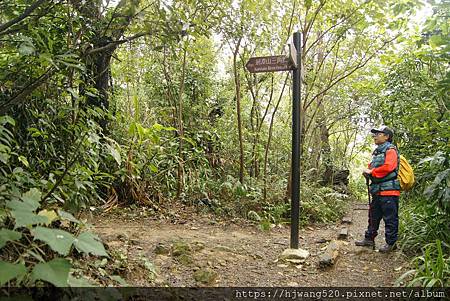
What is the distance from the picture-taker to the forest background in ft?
7.91

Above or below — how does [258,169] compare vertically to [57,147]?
below

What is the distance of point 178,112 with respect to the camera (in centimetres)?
705

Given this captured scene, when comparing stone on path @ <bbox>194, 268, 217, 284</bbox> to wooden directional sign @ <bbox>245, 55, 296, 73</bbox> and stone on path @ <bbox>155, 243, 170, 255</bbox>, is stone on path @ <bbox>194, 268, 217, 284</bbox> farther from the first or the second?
wooden directional sign @ <bbox>245, 55, 296, 73</bbox>

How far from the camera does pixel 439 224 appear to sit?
3.86m

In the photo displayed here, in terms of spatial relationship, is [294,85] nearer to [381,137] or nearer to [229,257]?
[381,137]

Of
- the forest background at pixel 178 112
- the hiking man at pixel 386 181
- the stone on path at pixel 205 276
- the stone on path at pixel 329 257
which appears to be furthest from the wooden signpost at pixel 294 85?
the stone on path at pixel 205 276

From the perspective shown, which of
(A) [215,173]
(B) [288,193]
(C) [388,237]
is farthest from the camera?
(A) [215,173]

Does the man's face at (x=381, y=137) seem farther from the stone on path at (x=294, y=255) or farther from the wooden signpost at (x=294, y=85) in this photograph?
the stone on path at (x=294, y=255)

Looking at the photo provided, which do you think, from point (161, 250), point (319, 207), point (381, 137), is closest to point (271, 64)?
point (381, 137)

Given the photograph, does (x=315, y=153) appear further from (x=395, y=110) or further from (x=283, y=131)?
(x=395, y=110)

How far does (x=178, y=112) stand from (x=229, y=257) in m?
3.77

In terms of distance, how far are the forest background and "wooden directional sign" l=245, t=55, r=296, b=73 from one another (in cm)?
72

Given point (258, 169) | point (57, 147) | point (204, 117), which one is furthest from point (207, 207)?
point (57, 147)

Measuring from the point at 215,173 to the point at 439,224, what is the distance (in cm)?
440
